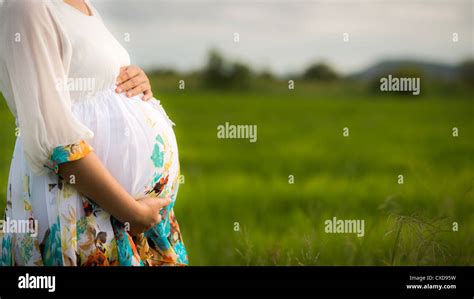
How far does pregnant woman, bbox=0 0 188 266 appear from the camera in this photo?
194cm

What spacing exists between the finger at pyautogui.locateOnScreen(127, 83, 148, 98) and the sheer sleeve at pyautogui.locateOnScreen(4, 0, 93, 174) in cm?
32

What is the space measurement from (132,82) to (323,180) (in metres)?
5.68

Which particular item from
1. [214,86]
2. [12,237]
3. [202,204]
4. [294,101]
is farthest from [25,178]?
[214,86]

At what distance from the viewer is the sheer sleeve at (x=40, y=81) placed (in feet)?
6.27

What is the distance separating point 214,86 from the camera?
23922mm

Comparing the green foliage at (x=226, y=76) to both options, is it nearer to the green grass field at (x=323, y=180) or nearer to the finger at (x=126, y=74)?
the green grass field at (x=323, y=180)

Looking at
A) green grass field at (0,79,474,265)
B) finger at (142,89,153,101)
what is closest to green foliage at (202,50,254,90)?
green grass field at (0,79,474,265)

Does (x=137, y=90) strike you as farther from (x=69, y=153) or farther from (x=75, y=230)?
(x=75, y=230)

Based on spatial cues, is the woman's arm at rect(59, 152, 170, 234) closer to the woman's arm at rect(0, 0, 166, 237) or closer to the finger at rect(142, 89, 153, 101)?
the woman's arm at rect(0, 0, 166, 237)

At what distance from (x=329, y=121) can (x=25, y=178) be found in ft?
45.0

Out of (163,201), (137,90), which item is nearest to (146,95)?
(137,90)

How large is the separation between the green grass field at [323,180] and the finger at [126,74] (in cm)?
107

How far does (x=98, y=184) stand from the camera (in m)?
2.05
